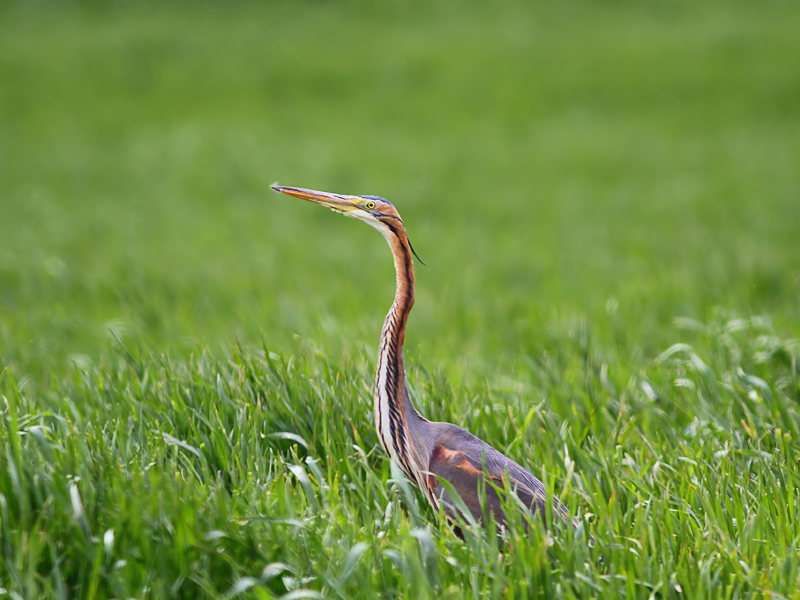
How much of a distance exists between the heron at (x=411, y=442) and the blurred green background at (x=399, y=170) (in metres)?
1.20

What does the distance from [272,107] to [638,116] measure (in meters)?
8.49

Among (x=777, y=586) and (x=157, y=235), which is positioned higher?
(x=777, y=586)

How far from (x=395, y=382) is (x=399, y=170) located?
10589 mm

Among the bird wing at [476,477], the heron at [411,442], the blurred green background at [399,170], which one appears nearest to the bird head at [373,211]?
the heron at [411,442]

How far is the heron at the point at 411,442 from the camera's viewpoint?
8.71 ft

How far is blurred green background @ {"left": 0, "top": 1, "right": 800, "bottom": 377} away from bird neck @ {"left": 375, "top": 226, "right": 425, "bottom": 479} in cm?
118

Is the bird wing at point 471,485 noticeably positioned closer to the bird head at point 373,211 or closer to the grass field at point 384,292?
the grass field at point 384,292

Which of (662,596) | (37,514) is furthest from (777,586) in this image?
(37,514)

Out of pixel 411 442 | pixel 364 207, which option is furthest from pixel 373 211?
pixel 411 442

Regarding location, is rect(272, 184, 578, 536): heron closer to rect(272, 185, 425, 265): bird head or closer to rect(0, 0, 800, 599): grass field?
rect(272, 185, 425, 265): bird head

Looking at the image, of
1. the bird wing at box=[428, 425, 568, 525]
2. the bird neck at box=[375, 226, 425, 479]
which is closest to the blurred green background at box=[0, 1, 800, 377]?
the bird neck at box=[375, 226, 425, 479]

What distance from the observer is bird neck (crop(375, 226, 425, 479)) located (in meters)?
2.72

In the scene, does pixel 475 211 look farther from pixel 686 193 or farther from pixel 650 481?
pixel 650 481

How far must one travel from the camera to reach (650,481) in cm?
283
